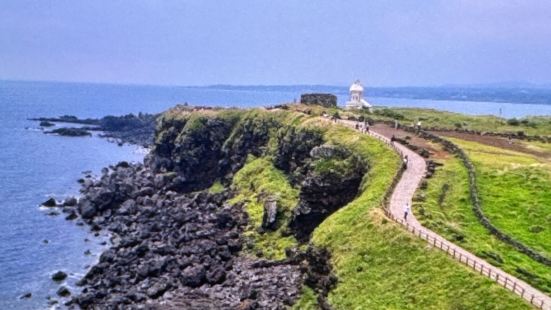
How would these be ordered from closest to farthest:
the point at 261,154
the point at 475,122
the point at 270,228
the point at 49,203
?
1. the point at 270,228
2. the point at 49,203
3. the point at 261,154
4. the point at 475,122

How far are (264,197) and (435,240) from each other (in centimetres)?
4901

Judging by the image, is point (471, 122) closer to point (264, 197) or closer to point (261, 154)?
point (261, 154)

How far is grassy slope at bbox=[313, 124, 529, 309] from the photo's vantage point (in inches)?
1804

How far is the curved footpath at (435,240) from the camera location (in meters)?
44.8

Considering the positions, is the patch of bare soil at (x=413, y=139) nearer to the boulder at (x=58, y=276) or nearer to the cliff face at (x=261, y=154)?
the cliff face at (x=261, y=154)

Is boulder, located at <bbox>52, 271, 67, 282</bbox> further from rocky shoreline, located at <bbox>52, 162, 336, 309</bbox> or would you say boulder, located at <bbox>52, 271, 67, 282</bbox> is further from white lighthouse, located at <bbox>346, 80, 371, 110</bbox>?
white lighthouse, located at <bbox>346, 80, 371, 110</bbox>

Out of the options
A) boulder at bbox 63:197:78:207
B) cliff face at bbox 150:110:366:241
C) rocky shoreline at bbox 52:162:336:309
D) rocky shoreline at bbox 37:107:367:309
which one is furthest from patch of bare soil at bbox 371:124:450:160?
boulder at bbox 63:197:78:207

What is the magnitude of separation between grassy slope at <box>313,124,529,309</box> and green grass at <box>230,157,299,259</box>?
10978 mm

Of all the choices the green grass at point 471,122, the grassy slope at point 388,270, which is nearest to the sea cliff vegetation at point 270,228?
the grassy slope at point 388,270

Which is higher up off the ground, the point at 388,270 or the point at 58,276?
the point at 388,270

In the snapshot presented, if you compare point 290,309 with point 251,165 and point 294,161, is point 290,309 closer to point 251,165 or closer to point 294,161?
point 294,161

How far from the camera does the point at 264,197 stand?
99.7m

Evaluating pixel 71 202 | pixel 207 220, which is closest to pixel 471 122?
pixel 207 220

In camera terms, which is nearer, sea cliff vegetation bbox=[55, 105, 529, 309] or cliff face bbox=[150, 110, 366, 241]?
sea cliff vegetation bbox=[55, 105, 529, 309]
